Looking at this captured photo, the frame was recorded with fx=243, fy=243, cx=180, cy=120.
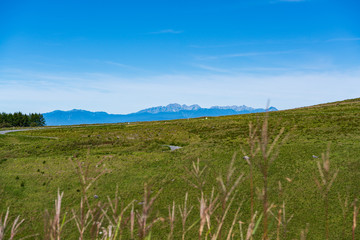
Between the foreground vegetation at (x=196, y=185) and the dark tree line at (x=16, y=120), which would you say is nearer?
the foreground vegetation at (x=196, y=185)

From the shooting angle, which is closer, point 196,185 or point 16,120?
point 196,185

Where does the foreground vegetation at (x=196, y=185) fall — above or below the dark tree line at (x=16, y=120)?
below

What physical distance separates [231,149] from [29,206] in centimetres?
1578

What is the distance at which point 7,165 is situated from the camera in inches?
851

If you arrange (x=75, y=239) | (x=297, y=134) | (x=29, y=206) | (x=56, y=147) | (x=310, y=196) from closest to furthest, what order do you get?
(x=75, y=239), (x=310, y=196), (x=29, y=206), (x=297, y=134), (x=56, y=147)

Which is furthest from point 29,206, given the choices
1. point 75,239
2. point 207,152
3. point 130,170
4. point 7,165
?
point 207,152

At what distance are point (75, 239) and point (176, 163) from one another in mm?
9509

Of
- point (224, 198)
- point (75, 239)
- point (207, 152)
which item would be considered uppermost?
point (224, 198)

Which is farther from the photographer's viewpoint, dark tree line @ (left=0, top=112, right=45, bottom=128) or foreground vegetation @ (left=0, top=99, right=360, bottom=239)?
dark tree line @ (left=0, top=112, right=45, bottom=128)

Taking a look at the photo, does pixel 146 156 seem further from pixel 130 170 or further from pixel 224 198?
pixel 224 198

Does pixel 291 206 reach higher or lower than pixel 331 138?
lower

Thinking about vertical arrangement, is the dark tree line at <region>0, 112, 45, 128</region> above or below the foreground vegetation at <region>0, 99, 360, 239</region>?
above

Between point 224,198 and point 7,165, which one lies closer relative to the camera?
point 224,198

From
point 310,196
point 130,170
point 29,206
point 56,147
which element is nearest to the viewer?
point 310,196
